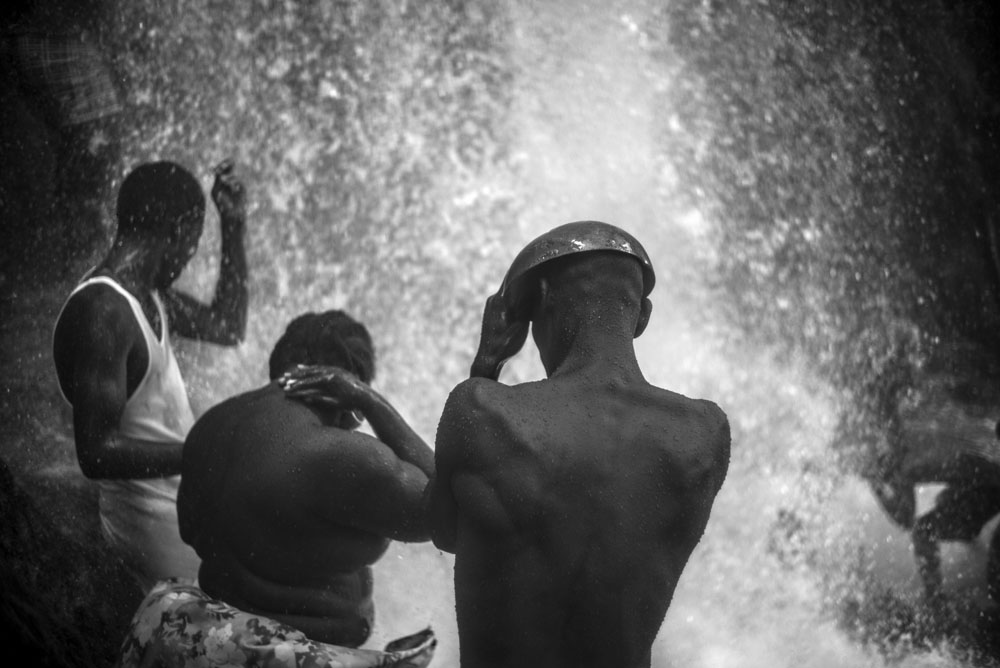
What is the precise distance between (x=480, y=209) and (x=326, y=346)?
2060 millimetres

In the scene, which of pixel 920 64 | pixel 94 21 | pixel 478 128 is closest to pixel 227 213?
pixel 94 21

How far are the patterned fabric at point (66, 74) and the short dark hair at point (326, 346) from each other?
1757 mm

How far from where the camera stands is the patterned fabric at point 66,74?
3709 millimetres

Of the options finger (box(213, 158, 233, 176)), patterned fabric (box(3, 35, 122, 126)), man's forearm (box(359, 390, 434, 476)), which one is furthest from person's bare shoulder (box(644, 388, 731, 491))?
patterned fabric (box(3, 35, 122, 126))

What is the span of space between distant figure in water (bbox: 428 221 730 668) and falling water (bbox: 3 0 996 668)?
2.11 meters

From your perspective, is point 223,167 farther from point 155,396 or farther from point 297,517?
point 297,517

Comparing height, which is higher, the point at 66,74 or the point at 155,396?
the point at 66,74

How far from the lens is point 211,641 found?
1974 millimetres

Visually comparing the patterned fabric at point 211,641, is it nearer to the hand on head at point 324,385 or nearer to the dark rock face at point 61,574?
the hand on head at point 324,385

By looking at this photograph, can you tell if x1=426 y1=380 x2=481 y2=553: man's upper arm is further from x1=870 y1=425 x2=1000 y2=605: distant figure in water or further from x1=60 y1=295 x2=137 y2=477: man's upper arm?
x1=870 y1=425 x2=1000 y2=605: distant figure in water

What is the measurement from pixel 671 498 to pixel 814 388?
2797 mm

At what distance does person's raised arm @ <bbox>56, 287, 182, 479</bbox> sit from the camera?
2.99 metres

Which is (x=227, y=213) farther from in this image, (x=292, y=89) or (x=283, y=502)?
(x=283, y=502)

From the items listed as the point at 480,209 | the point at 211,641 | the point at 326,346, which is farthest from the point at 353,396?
the point at 480,209
